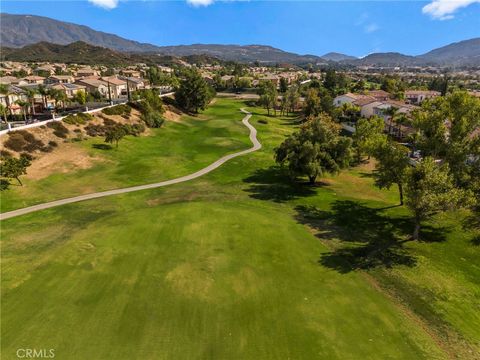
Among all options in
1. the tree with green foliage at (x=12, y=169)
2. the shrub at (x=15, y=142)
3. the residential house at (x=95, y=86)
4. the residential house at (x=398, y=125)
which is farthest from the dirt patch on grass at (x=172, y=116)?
the residential house at (x=398, y=125)

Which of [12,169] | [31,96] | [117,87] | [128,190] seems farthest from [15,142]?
[117,87]

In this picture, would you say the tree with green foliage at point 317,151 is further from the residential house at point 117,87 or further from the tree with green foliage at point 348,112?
the residential house at point 117,87

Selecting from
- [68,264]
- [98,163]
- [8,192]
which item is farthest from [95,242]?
[98,163]

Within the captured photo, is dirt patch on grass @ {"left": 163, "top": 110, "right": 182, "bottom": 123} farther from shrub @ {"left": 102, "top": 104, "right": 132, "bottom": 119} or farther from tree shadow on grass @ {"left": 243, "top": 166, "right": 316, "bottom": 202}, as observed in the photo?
tree shadow on grass @ {"left": 243, "top": 166, "right": 316, "bottom": 202}

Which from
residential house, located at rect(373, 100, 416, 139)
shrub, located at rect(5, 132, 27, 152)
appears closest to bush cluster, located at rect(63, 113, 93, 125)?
shrub, located at rect(5, 132, 27, 152)

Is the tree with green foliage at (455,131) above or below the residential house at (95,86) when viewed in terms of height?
below

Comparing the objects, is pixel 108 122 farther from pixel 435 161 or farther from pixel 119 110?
pixel 435 161

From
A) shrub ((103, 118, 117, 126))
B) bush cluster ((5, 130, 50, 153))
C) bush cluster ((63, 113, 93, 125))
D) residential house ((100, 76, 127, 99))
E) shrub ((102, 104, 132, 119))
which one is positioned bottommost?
bush cluster ((5, 130, 50, 153))
